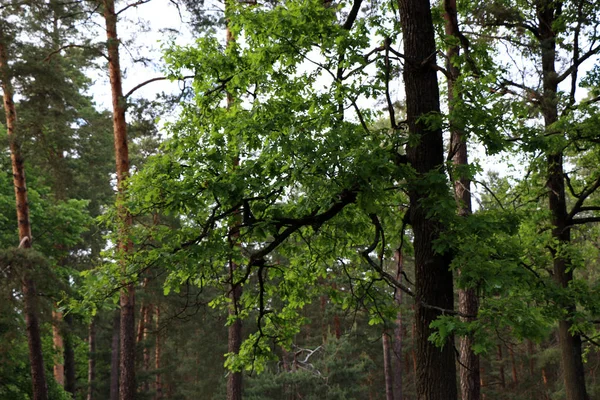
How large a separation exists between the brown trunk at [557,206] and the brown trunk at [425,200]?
4.74m

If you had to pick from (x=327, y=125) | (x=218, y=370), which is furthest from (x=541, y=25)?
(x=218, y=370)

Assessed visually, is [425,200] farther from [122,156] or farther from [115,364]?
[115,364]

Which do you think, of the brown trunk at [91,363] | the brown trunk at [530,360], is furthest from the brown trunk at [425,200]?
the brown trunk at [530,360]

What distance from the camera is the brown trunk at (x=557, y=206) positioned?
397 inches

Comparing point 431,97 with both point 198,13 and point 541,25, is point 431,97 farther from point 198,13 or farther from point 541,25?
point 198,13

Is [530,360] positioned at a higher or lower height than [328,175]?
→ lower

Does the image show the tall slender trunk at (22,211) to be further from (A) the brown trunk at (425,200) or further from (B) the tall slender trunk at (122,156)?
(A) the brown trunk at (425,200)

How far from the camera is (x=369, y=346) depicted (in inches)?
1078

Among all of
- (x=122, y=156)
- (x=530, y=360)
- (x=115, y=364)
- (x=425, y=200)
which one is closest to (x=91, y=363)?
(x=115, y=364)

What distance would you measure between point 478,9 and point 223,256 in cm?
727

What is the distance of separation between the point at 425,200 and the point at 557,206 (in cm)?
664

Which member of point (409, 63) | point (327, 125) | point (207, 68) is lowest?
point (327, 125)

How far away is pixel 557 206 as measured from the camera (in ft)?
35.3

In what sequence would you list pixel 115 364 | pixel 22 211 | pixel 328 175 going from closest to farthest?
pixel 328 175 → pixel 22 211 → pixel 115 364
